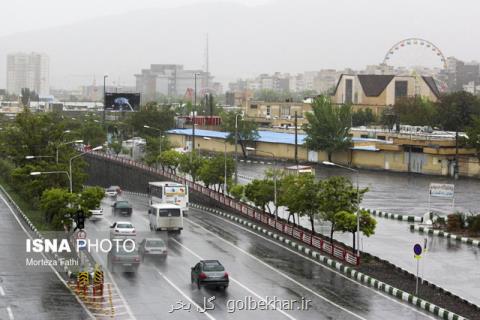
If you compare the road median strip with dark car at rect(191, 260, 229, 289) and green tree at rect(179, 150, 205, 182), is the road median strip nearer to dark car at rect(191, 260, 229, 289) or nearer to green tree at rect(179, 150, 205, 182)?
dark car at rect(191, 260, 229, 289)

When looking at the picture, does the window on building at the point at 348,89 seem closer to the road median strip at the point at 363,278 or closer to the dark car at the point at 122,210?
the dark car at the point at 122,210

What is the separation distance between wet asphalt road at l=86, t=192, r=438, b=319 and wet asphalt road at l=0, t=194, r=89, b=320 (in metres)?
2.15

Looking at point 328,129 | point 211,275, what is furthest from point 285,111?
point 211,275

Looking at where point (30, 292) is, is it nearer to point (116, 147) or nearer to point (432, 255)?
point (432, 255)

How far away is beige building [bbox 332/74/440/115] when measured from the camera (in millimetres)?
156000

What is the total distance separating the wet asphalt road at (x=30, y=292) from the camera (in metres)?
31.2

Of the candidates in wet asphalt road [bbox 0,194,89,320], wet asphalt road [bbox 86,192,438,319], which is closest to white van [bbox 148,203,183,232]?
wet asphalt road [bbox 86,192,438,319]

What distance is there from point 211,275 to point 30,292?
260 inches

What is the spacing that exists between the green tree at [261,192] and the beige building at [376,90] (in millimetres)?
95689

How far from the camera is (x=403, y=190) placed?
266 ft

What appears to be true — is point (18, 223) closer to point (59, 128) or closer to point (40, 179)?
point (40, 179)

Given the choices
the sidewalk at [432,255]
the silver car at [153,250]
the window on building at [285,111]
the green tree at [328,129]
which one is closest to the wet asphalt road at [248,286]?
the silver car at [153,250]

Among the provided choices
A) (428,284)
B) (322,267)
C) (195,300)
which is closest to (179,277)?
(195,300)

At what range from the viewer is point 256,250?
46.0 metres
